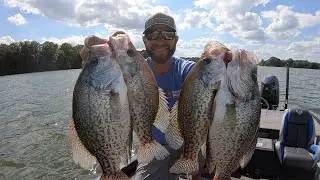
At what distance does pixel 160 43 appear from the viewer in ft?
14.8

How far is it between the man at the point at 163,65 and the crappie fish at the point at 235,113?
1.53m

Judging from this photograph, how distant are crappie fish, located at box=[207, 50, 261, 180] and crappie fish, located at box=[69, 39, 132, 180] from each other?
0.77m

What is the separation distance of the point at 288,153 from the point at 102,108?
4624 millimetres

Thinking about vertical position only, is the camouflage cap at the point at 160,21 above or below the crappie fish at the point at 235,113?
above

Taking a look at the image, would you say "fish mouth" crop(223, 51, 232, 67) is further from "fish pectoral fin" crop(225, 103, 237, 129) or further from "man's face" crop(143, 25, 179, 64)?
"man's face" crop(143, 25, 179, 64)

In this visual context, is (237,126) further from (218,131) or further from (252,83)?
(252,83)

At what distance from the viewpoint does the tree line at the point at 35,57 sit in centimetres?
8125

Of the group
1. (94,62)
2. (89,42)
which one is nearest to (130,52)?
(94,62)

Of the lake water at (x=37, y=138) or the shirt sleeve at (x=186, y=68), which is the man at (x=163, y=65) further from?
the lake water at (x=37, y=138)

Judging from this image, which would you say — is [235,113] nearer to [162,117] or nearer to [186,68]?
[162,117]

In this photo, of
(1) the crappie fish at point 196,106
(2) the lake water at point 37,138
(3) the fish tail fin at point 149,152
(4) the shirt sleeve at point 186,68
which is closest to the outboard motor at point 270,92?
(2) the lake water at point 37,138

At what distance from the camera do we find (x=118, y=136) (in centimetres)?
309

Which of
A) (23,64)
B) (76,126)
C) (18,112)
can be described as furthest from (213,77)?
(23,64)

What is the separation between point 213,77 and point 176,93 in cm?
175
